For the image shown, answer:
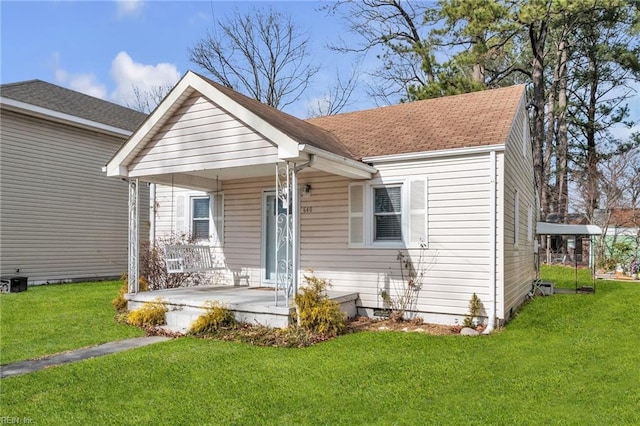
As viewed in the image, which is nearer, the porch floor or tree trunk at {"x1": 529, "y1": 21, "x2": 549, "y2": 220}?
the porch floor

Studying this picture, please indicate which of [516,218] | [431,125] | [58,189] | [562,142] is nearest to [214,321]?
[431,125]

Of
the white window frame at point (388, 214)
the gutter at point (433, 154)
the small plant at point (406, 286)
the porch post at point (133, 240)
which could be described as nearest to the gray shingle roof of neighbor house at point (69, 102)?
the porch post at point (133, 240)

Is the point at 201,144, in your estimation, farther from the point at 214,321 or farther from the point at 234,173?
the point at 214,321

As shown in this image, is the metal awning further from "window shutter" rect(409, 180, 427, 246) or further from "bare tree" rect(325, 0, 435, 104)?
"bare tree" rect(325, 0, 435, 104)

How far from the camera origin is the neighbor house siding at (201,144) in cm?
745

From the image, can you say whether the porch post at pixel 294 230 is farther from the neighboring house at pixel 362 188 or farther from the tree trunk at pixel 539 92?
the tree trunk at pixel 539 92

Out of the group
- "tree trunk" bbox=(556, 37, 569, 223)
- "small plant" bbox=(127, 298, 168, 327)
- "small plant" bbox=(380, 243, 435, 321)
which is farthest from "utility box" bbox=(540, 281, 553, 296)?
"tree trunk" bbox=(556, 37, 569, 223)

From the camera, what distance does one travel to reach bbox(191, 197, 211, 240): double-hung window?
10.9 metres

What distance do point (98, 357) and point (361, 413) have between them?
3.69 m

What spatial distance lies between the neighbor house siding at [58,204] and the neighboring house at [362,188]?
5468 mm

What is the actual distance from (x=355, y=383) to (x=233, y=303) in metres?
3.27

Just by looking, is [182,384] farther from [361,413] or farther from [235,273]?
[235,273]

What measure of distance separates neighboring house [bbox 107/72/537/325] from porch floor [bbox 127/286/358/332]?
16.1 inches

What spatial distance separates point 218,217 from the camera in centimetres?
1055
